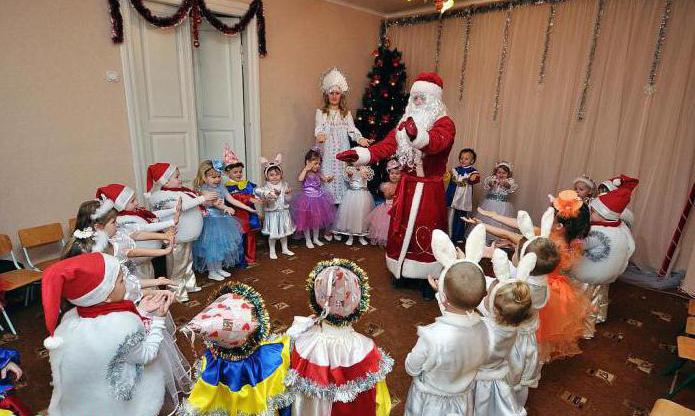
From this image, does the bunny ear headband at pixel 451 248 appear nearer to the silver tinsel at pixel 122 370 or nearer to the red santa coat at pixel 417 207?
the silver tinsel at pixel 122 370

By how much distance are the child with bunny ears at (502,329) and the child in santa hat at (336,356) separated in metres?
0.53

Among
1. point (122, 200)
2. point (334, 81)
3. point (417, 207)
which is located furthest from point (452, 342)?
point (334, 81)

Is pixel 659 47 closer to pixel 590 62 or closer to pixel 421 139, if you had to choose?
pixel 590 62

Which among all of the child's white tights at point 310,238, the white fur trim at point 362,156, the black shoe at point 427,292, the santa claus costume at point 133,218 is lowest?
the black shoe at point 427,292

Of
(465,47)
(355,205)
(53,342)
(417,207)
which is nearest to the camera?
(53,342)

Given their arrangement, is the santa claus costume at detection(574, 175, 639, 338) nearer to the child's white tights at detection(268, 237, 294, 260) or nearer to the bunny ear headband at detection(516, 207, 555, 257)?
the bunny ear headband at detection(516, 207, 555, 257)

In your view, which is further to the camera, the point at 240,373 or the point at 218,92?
the point at 218,92

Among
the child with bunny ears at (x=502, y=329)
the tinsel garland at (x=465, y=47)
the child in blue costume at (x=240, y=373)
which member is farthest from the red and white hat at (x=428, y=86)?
the child in blue costume at (x=240, y=373)

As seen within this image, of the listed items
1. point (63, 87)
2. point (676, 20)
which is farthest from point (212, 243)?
point (676, 20)

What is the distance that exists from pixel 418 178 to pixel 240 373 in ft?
7.87

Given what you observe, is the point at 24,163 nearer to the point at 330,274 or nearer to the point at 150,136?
the point at 150,136

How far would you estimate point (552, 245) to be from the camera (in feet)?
6.92

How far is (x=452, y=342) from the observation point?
158cm

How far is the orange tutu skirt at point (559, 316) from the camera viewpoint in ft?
7.80
